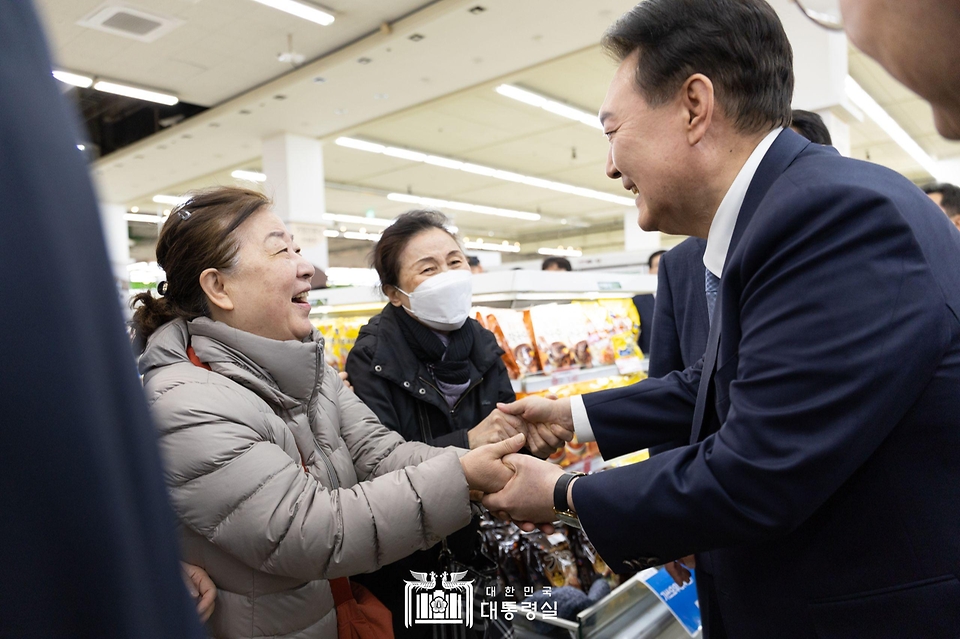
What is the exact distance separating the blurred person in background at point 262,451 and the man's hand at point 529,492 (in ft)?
0.23

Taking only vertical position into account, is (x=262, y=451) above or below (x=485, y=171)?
below

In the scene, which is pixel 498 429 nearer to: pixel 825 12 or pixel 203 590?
pixel 203 590

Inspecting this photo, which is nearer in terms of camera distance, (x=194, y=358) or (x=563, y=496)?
(x=563, y=496)

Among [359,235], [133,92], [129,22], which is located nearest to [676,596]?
[129,22]

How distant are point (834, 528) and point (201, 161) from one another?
14.1 metres

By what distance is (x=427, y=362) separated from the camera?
246cm

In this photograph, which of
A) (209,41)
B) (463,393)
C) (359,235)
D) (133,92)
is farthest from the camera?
(359,235)

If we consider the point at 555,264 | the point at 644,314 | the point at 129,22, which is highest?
Result: the point at 129,22

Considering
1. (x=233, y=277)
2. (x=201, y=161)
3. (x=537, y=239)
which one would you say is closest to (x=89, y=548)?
(x=233, y=277)

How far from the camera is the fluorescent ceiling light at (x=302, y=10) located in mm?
7402

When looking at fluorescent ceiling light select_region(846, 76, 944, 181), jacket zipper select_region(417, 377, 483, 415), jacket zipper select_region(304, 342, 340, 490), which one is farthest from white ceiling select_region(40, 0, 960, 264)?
jacket zipper select_region(304, 342, 340, 490)

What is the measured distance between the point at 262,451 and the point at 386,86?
9.17 metres

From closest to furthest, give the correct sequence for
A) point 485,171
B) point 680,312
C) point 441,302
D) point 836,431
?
1. point 836,431
2. point 680,312
3. point 441,302
4. point 485,171

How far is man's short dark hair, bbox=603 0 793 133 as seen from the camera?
1.32m
